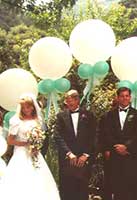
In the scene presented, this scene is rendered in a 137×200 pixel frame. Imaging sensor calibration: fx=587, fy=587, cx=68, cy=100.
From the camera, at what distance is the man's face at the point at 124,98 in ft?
24.9

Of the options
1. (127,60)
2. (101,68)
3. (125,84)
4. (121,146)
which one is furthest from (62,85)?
(121,146)

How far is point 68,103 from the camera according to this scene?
7.84 metres

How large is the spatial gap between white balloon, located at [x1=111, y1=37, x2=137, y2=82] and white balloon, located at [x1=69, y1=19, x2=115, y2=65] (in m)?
0.21

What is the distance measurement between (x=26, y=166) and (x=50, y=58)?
1615mm

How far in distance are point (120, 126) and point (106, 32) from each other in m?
1.60

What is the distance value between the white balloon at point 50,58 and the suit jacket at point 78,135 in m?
0.91

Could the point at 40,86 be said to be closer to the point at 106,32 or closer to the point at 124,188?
the point at 106,32

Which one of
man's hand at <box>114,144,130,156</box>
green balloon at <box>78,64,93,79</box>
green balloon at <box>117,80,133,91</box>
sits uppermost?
green balloon at <box>78,64,93,79</box>

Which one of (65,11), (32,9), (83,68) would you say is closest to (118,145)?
(83,68)

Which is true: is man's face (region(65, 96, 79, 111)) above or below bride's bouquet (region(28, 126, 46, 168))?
above

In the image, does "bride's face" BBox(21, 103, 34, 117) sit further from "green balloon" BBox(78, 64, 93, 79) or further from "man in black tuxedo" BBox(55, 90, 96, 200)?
"green balloon" BBox(78, 64, 93, 79)

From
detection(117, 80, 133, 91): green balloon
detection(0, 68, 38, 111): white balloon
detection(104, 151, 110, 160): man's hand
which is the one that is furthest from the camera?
detection(0, 68, 38, 111): white balloon

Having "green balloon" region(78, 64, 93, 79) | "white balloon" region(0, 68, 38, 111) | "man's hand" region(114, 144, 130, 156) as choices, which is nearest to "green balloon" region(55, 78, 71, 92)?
"green balloon" region(78, 64, 93, 79)

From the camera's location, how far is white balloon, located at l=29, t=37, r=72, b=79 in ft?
28.0
